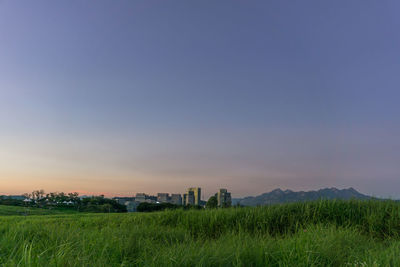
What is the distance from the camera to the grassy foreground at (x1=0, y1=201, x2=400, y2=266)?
3.56 metres

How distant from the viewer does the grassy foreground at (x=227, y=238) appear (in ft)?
11.7

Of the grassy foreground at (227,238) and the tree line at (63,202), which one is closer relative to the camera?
the grassy foreground at (227,238)

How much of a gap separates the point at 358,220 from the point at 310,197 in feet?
5.38

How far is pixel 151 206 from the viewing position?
22469mm

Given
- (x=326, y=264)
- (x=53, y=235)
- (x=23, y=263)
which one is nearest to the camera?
(x=23, y=263)

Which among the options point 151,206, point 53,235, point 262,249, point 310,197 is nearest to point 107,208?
point 151,206

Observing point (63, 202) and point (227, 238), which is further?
point (63, 202)

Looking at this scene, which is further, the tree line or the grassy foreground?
the tree line

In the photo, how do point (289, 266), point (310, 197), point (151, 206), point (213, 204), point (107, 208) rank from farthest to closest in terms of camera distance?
point (107, 208), point (151, 206), point (213, 204), point (310, 197), point (289, 266)

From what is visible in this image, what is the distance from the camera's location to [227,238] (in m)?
5.62

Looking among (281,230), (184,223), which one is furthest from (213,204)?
(281,230)

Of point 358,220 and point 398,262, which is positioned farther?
point 358,220

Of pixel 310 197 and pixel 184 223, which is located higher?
pixel 310 197

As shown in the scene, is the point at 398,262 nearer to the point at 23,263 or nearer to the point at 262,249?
the point at 262,249
